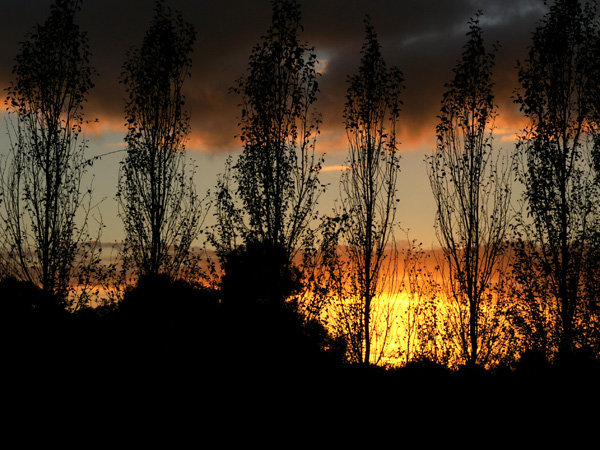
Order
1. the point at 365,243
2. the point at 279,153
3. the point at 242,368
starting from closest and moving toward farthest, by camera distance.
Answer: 1. the point at 242,368
2. the point at 279,153
3. the point at 365,243

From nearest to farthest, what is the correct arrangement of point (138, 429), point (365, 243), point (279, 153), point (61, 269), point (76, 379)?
point (138, 429), point (76, 379), point (61, 269), point (279, 153), point (365, 243)

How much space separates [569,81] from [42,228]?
1978cm

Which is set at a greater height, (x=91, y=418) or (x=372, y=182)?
(x=372, y=182)

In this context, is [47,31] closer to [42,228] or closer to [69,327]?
[42,228]

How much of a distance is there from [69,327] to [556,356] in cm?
1618

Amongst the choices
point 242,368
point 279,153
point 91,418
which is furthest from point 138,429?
point 279,153

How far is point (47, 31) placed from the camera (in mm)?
20562

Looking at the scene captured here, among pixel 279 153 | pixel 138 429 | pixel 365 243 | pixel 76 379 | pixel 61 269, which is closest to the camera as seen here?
pixel 138 429

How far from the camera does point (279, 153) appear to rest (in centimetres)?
2156

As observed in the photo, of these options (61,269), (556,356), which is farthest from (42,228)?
(556,356)

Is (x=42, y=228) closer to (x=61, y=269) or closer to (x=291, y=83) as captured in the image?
(x=61, y=269)

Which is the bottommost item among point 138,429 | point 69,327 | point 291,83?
point 138,429

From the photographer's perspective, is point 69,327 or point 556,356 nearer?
point 69,327

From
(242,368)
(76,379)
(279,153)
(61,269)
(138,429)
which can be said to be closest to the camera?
(138,429)
